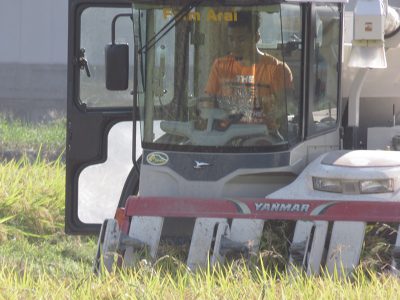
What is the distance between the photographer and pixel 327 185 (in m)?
9.02

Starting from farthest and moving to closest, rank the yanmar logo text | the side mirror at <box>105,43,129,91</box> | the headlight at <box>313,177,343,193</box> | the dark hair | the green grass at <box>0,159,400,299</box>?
1. the side mirror at <box>105,43,129,91</box>
2. the dark hair
3. the headlight at <box>313,177,343,193</box>
4. the yanmar logo text
5. the green grass at <box>0,159,400,299</box>

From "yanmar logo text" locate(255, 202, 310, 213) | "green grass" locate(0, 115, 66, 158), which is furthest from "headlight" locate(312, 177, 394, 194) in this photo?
"green grass" locate(0, 115, 66, 158)

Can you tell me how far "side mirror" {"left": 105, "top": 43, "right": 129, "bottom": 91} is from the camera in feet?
31.0

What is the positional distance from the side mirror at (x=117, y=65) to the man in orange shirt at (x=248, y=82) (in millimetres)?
651

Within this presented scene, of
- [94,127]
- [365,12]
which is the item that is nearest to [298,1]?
[365,12]

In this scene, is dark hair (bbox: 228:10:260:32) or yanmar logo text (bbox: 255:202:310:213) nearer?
yanmar logo text (bbox: 255:202:310:213)

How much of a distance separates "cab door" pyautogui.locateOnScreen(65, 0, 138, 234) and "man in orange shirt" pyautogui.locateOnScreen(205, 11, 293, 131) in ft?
4.79

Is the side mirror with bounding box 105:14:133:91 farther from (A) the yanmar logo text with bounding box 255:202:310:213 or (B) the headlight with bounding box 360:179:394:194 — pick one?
(B) the headlight with bounding box 360:179:394:194

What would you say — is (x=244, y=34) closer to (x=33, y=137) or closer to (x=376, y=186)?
(x=376, y=186)

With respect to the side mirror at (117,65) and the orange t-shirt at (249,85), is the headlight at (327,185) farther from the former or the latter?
the side mirror at (117,65)

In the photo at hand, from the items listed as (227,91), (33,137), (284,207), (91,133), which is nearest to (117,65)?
(227,91)

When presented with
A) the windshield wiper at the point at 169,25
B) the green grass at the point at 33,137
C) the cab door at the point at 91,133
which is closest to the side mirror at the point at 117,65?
the windshield wiper at the point at 169,25

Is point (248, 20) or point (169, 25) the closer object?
point (248, 20)

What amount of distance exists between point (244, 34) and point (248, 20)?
10 cm
